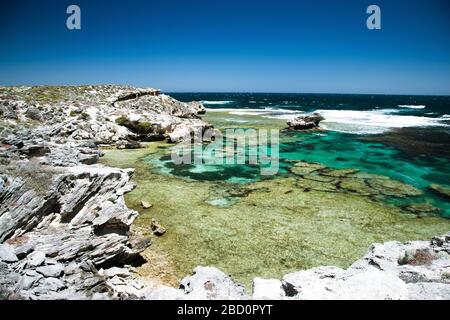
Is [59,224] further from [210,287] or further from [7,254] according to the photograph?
[210,287]

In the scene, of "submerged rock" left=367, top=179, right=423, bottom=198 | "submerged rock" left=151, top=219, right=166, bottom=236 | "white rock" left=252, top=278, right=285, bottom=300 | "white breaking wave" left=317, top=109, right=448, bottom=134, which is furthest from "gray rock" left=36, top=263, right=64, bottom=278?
"white breaking wave" left=317, top=109, right=448, bottom=134

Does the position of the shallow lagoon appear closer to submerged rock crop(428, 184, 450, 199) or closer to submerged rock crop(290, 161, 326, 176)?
submerged rock crop(428, 184, 450, 199)

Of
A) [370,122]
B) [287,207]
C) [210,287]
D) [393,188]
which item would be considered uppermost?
[370,122]

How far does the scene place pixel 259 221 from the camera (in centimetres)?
1872

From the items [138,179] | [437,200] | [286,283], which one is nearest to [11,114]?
[138,179]

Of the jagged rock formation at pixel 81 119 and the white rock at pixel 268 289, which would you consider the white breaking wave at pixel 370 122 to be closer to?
the jagged rock formation at pixel 81 119

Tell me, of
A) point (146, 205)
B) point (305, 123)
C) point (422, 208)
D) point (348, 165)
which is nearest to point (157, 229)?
point (146, 205)

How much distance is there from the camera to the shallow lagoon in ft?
48.5

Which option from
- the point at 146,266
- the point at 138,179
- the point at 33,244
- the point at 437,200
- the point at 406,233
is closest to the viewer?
the point at 33,244

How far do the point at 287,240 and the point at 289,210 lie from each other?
391 centimetres

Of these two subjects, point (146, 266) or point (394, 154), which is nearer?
point (146, 266)

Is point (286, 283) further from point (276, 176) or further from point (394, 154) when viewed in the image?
point (394, 154)

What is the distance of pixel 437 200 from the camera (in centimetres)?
2258

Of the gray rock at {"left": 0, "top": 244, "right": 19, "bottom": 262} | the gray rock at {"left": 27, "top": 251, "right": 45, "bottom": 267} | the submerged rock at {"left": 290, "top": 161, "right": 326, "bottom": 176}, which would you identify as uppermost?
the submerged rock at {"left": 290, "top": 161, "right": 326, "bottom": 176}
